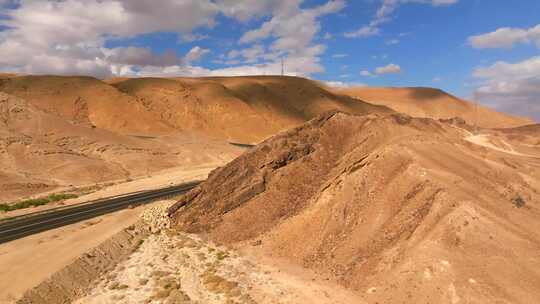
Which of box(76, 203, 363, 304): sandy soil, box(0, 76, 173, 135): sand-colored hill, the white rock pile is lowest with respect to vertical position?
box(76, 203, 363, 304): sandy soil

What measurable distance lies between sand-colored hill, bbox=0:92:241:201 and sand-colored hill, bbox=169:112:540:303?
3083 cm

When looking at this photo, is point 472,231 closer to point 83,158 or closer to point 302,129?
point 302,129

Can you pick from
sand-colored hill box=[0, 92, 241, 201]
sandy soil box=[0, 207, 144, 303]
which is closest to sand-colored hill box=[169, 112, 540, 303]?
sandy soil box=[0, 207, 144, 303]

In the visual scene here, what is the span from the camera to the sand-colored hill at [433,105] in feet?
492

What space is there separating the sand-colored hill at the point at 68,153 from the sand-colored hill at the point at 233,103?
91.7ft

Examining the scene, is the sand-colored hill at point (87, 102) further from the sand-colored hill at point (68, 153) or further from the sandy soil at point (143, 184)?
the sandy soil at point (143, 184)

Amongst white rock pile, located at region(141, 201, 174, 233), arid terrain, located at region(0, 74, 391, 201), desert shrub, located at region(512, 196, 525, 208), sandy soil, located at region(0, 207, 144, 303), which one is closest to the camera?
sandy soil, located at region(0, 207, 144, 303)

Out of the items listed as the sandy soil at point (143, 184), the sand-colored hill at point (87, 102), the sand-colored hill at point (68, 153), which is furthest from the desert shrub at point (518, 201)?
the sand-colored hill at point (87, 102)

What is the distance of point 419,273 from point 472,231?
2.48m

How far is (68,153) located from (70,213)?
2781cm

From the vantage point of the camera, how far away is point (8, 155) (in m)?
48.0

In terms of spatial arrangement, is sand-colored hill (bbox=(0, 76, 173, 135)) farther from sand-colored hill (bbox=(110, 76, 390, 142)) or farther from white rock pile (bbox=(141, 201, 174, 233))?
white rock pile (bbox=(141, 201, 174, 233))

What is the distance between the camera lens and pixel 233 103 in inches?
4301

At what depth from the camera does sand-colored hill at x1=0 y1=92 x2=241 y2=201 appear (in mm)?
46594
